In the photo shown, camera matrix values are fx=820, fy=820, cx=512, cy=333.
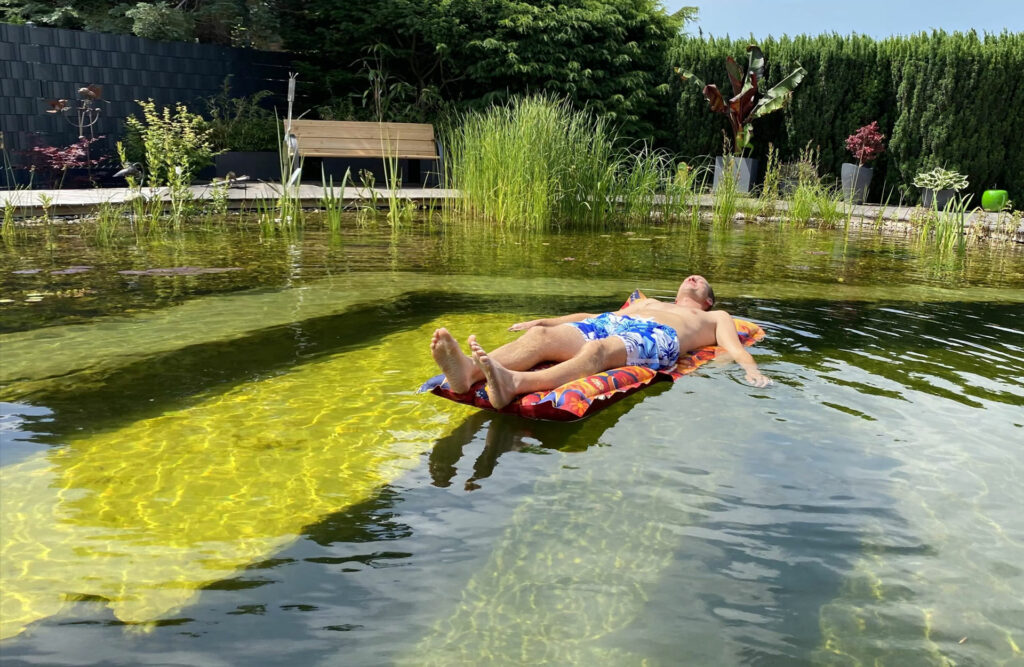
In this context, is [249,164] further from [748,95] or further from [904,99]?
[904,99]

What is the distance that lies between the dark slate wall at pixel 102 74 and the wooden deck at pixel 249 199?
1.63 metres

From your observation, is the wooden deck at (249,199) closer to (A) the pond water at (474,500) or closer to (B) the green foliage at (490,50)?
(B) the green foliage at (490,50)

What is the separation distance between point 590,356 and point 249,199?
7.89 m

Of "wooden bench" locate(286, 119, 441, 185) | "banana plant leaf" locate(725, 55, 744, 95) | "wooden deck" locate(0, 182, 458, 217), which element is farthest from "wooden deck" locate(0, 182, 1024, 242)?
"banana plant leaf" locate(725, 55, 744, 95)

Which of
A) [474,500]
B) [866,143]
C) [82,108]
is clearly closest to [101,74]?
[82,108]

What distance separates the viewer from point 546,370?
3490mm

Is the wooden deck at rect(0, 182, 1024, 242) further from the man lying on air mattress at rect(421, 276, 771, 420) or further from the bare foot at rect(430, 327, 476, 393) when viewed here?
the bare foot at rect(430, 327, 476, 393)

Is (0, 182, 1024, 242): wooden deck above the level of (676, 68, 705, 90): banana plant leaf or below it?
below

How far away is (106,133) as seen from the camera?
12.7 meters

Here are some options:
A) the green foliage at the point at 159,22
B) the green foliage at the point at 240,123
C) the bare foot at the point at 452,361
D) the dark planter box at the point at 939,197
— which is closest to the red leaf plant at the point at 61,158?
the green foliage at the point at 240,123

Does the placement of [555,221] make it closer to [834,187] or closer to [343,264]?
[343,264]

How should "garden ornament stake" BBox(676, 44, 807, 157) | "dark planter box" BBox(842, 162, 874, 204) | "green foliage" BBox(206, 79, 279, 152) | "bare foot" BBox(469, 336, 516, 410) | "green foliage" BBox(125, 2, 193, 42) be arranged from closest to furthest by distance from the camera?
"bare foot" BBox(469, 336, 516, 410)
"green foliage" BBox(206, 79, 279, 152)
"dark planter box" BBox(842, 162, 874, 204)
"garden ornament stake" BBox(676, 44, 807, 157)
"green foliage" BBox(125, 2, 193, 42)

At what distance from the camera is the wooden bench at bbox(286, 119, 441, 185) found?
41.2 feet

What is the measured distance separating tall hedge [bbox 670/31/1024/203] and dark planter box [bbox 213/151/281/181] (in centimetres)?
756
